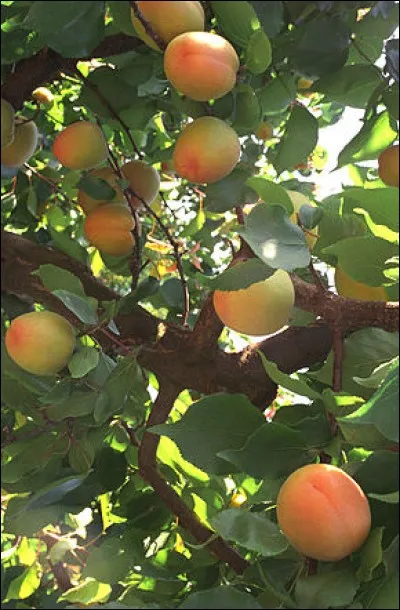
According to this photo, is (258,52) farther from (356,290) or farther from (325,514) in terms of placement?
(325,514)

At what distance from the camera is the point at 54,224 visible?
5.13 ft

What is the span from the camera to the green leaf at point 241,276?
0.69 meters

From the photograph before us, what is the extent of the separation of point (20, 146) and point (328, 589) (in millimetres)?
674

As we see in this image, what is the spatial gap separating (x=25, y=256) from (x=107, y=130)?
45 cm

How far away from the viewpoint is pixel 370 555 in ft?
1.98

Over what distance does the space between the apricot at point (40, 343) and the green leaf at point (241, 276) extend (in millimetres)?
192

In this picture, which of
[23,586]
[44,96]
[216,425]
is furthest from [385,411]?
[44,96]

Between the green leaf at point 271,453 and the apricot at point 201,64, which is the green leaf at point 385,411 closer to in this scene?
the green leaf at point 271,453

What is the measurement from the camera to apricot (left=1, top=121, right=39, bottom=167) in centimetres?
98

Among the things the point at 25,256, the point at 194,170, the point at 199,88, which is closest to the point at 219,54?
the point at 199,88

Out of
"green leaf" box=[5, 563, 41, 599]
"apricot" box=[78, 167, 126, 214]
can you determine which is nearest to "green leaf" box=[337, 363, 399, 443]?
"apricot" box=[78, 167, 126, 214]

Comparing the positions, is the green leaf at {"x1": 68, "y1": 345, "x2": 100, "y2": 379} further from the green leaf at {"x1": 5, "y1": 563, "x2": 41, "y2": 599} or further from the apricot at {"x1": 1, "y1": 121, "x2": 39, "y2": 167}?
the green leaf at {"x1": 5, "y1": 563, "x2": 41, "y2": 599}

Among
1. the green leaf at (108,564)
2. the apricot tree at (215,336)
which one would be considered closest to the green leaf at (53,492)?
the apricot tree at (215,336)

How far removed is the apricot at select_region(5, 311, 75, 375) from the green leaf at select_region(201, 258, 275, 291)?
19 cm
